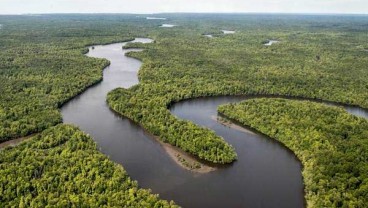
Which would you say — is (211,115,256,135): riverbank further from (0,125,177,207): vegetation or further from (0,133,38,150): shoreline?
(0,133,38,150): shoreline

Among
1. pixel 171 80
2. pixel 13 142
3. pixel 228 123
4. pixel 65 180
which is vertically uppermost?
pixel 171 80

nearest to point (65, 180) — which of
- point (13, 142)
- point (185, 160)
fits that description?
point (185, 160)

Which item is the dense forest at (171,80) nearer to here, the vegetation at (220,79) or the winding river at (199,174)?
the vegetation at (220,79)

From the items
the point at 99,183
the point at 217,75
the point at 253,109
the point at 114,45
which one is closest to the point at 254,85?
the point at 217,75

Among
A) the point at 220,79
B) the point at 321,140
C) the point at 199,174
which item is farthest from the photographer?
the point at 220,79

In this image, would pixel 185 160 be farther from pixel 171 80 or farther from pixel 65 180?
pixel 171 80
